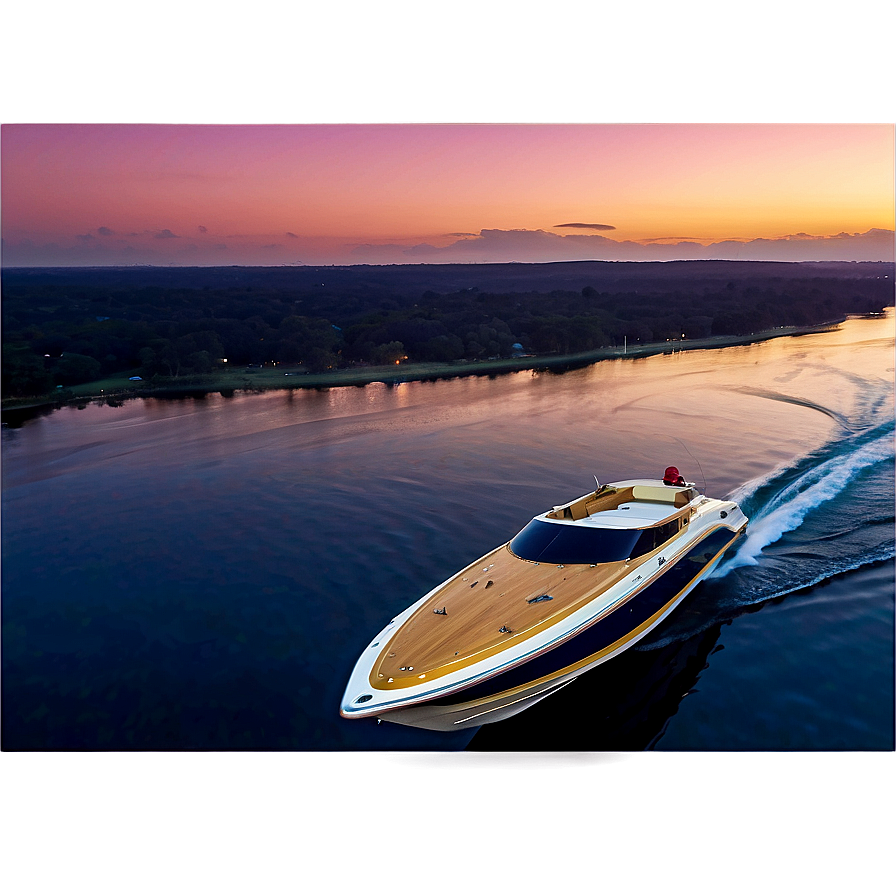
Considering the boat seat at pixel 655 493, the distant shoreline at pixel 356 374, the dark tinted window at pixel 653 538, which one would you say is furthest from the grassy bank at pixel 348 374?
the dark tinted window at pixel 653 538

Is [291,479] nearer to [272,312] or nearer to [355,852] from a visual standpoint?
[272,312]

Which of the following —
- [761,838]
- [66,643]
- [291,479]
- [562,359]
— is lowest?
[761,838]

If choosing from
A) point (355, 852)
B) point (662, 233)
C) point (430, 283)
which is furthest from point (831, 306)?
point (355, 852)

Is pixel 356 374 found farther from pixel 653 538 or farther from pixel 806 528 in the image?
pixel 653 538

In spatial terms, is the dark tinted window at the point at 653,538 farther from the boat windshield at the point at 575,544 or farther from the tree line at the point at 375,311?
the tree line at the point at 375,311

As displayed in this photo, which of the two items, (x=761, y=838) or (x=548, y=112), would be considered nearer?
(x=761, y=838)

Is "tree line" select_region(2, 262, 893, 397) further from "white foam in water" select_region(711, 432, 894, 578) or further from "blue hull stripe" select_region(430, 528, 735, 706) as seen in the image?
"blue hull stripe" select_region(430, 528, 735, 706)

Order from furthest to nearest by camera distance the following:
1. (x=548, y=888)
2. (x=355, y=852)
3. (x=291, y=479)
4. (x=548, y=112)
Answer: (x=291, y=479)
(x=548, y=112)
(x=355, y=852)
(x=548, y=888)

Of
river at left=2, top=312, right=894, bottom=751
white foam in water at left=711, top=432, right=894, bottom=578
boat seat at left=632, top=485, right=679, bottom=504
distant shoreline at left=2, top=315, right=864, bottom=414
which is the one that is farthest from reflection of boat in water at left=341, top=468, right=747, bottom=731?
distant shoreline at left=2, top=315, right=864, bottom=414
